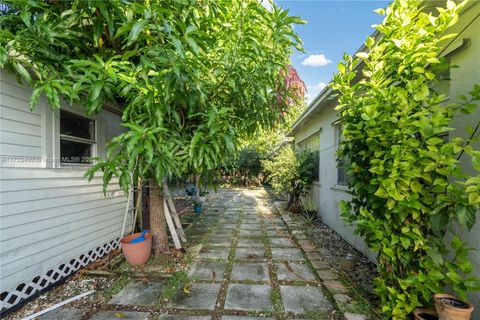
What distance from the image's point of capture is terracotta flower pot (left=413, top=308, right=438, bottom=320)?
1.80m

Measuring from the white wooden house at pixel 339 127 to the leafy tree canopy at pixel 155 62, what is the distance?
1.16 m

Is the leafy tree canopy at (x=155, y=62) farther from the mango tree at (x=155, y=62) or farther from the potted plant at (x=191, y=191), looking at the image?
the potted plant at (x=191, y=191)

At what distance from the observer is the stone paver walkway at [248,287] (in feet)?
7.29

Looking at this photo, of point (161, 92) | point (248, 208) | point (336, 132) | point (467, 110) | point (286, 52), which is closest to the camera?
point (467, 110)

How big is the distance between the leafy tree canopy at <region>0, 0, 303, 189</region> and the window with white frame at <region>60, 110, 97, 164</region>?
0.70 meters

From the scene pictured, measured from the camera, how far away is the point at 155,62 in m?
2.24

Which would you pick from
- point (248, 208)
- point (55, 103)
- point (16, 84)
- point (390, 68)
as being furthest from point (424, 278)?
point (248, 208)

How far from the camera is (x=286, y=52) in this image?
302 cm

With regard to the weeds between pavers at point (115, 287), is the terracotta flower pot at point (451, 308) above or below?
above

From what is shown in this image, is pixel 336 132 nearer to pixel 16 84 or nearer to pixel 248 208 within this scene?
pixel 248 208

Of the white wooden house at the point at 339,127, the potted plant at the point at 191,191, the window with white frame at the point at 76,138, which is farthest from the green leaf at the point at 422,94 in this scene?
the potted plant at the point at 191,191

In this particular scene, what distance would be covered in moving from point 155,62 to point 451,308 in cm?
317

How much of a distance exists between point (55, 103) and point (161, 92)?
91 centimetres

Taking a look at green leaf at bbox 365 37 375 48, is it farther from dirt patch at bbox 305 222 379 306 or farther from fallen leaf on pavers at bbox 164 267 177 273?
fallen leaf on pavers at bbox 164 267 177 273
